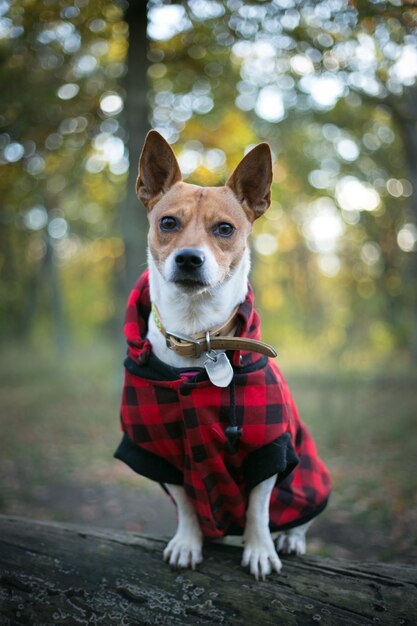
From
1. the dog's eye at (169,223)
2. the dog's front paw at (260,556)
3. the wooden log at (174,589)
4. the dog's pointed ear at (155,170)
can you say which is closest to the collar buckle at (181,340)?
the dog's eye at (169,223)

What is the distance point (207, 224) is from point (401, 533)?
134 inches

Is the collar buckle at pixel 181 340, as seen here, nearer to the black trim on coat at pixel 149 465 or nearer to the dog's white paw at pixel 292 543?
the black trim on coat at pixel 149 465

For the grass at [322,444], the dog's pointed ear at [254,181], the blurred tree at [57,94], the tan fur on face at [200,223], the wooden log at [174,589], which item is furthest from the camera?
the blurred tree at [57,94]

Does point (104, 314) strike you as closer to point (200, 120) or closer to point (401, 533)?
point (200, 120)

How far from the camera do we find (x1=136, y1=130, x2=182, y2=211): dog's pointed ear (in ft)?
9.43

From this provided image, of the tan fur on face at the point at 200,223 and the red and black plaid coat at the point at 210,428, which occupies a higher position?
the tan fur on face at the point at 200,223

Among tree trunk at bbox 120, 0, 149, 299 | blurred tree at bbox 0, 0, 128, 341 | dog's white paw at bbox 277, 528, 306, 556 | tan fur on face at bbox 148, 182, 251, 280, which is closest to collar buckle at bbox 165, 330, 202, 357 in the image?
tan fur on face at bbox 148, 182, 251, 280

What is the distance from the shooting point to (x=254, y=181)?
2.96 meters

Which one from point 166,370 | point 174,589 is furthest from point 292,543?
point 166,370

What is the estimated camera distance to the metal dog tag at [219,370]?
2398 mm

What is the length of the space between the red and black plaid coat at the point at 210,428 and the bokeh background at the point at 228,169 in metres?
2.16

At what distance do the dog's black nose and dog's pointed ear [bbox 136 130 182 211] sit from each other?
0.66 meters

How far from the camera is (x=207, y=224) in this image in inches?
108

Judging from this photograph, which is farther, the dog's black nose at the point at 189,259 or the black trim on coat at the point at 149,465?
the black trim on coat at the point at 149,465
